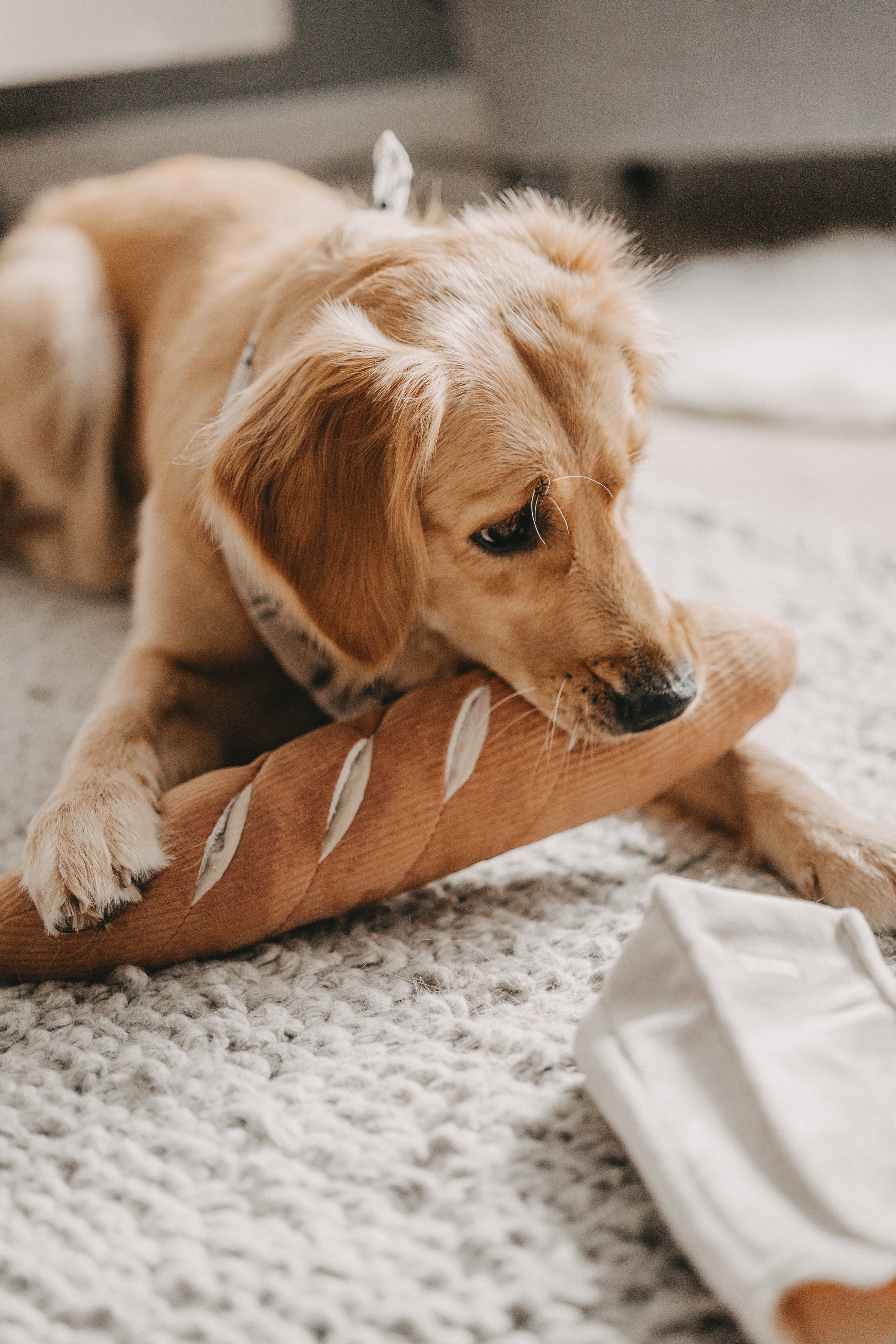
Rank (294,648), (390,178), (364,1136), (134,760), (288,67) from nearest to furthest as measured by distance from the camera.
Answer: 1. (364,1136)
2. (134,760)
3. (294,648)
4. (390,178)
5. (288,67)

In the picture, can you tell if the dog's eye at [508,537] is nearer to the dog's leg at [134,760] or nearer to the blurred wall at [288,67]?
the dog's leg at [134,760]

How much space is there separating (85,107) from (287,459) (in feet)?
10.8

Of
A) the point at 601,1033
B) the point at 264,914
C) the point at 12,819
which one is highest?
the point at 601,1033

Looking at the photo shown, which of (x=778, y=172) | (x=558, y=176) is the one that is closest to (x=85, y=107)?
(x=558, y=176)

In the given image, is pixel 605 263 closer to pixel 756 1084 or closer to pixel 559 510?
pixel 559 510

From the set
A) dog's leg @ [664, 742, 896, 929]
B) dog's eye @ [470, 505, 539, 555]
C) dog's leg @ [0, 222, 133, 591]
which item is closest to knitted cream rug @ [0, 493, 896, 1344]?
dog's leg @ [664, 742, 896, 929]

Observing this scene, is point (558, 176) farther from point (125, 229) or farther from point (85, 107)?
point (125, 229)

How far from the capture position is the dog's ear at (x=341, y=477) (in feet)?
3.60

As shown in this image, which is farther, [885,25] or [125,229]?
[885,25]

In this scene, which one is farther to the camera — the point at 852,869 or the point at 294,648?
the point at 294,648

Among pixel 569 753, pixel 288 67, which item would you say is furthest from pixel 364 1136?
pixel 288 67

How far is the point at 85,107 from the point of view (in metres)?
3.69

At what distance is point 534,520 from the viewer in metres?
1.12

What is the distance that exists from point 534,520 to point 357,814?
36cm
